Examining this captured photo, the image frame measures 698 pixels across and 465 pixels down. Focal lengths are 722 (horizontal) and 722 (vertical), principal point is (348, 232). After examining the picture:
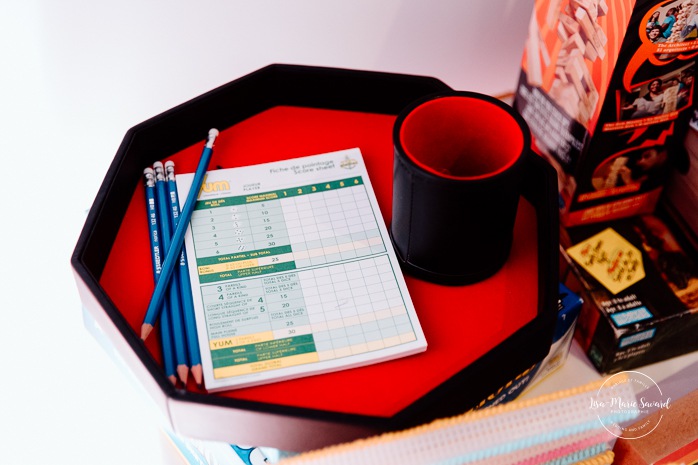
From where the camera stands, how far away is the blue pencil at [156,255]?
0.50 metres

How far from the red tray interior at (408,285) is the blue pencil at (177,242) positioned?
0.02 m

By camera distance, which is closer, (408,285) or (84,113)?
(408,285)

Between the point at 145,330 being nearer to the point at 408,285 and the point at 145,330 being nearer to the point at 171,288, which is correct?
the point at 171,288

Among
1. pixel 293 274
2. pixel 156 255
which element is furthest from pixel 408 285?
pixel 156 255

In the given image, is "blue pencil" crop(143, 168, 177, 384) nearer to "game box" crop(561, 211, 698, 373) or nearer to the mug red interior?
the mug red interior

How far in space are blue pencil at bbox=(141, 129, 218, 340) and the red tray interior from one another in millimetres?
15

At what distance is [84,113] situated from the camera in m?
0.72

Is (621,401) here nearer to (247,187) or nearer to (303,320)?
(303,320)

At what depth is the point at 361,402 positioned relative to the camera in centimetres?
49

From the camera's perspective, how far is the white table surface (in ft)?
2.16

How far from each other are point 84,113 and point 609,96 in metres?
0.50

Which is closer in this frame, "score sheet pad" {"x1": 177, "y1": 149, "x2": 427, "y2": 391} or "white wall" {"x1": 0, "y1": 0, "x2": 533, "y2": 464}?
"score sheet pad" {"x1": 177, "y1": 149, "x2": 427, "y2": 391}

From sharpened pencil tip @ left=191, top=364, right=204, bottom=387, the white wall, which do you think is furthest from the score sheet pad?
the white wall

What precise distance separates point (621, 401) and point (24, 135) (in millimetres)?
585
